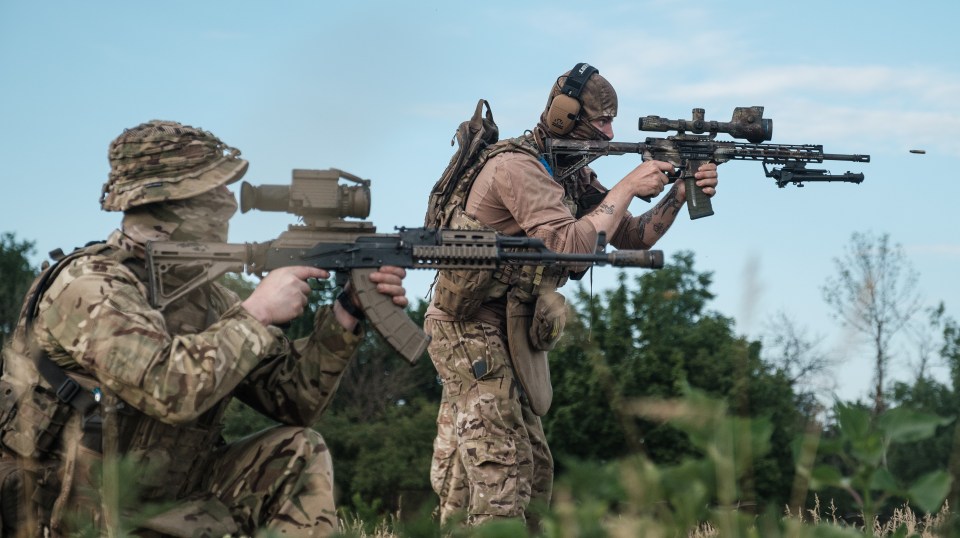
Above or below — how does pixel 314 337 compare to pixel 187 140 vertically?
below

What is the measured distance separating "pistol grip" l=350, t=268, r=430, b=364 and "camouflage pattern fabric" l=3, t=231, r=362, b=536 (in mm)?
119

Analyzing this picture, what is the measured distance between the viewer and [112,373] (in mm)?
4918

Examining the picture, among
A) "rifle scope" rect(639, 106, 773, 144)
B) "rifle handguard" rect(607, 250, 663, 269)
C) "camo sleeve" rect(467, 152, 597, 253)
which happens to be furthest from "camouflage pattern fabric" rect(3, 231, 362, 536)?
"rifle scope" rect(639, 106, 773, 144)

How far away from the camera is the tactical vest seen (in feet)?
16.9

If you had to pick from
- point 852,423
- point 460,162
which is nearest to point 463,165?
point 460,162

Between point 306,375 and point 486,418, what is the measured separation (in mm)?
1783

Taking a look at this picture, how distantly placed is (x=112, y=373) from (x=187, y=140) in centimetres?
107

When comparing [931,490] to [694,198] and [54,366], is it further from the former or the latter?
[694,198]

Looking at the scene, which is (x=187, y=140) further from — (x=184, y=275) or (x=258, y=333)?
(x=258, y=333)

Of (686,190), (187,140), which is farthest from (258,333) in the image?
(686,190)

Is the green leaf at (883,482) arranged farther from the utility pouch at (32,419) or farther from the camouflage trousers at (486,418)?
the camouflage trousers at (486,418)

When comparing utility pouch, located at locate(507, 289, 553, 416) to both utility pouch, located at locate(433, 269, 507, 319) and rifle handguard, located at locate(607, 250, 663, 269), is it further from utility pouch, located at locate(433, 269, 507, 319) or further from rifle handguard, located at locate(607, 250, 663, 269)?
rifle handguard, located at locate(607, 250, 663, 269)

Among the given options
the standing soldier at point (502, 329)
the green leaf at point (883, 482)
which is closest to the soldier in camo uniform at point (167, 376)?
Result: the standing soldier at point (502, 329)

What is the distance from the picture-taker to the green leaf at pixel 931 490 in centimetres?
311
